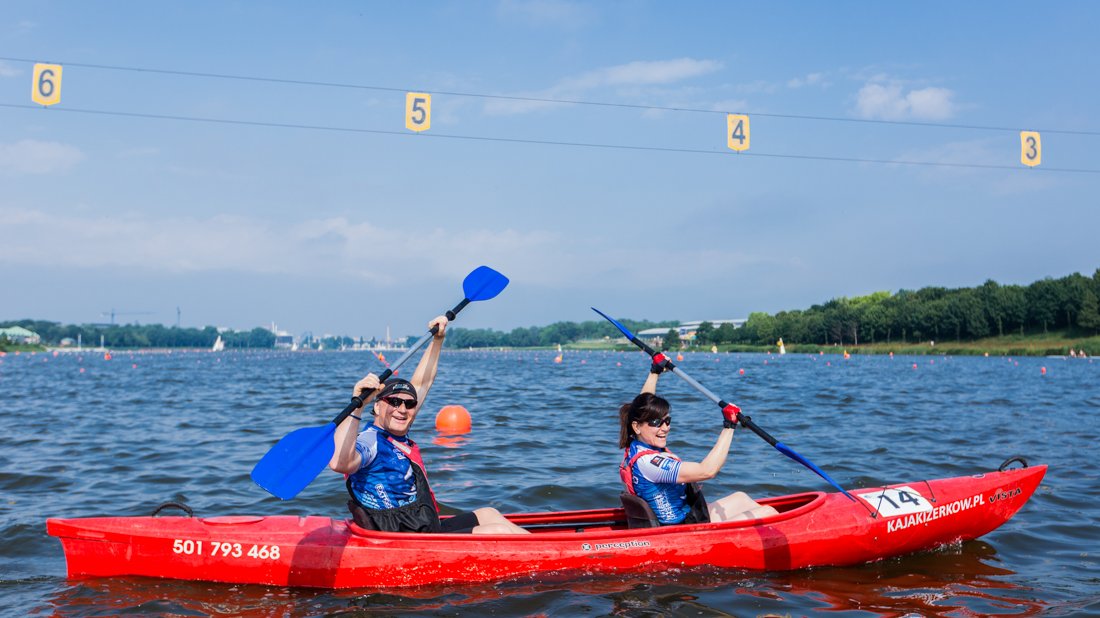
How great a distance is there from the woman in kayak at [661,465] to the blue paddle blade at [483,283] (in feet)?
6.74

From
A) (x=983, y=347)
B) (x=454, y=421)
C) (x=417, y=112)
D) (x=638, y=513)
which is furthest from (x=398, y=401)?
(x=983, y=347)

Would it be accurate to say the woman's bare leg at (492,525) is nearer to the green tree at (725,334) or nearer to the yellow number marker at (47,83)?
the yellow number marker at (47,83)

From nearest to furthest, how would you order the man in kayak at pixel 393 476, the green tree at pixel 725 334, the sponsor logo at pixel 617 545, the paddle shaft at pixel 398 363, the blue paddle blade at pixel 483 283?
the paddle shaft at pixel 398 363 < the man in kayak at pixel 393 476 < the sponsor logo at pixel 617 545 < the blue paddle blade at pixel 483 283 < the green tree at pixel 725 334

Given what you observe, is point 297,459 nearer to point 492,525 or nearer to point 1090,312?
point 492,525

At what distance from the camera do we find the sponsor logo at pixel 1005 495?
252 inches

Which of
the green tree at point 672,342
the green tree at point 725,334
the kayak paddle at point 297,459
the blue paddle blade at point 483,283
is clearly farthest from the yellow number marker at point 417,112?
the green tree at point 672,342

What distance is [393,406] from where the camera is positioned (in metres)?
5.04

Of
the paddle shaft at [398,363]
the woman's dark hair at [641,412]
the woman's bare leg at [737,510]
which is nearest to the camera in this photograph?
the paddle shaft at [398,363]

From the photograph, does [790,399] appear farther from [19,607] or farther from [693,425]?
[19,607]

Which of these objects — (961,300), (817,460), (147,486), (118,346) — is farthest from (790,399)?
(118,346)

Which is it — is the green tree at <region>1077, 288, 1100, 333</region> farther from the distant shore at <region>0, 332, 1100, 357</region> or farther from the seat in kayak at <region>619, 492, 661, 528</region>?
the seat in kayak at <region>619, 492, 661, 528</region>

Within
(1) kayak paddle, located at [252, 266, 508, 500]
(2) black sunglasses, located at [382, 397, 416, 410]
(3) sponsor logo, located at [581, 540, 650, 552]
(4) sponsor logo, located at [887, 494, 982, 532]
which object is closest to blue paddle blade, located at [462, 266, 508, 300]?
(1) kayak paddle, located at [252, 266, 508, 500]

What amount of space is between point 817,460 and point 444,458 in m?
5.03

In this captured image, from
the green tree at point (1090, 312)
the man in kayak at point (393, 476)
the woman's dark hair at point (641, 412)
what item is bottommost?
the man in kayak at point (393, 476)
